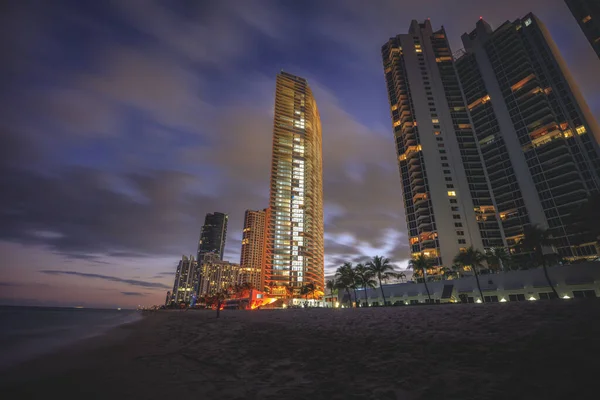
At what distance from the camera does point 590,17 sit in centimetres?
9356

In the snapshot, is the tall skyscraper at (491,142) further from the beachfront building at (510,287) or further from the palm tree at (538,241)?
the palm tree at (538,241)

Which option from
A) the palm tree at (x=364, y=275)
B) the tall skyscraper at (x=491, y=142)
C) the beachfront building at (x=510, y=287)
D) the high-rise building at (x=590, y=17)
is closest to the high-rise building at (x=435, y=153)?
the tall skyscraper at (x=491, y=142)

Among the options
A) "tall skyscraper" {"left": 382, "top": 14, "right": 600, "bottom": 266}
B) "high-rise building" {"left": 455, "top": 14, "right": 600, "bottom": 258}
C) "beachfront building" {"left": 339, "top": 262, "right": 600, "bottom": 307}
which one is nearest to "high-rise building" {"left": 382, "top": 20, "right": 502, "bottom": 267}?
"tall skyscraper" {"left": 382, "top": 14, "right": 600, "bottom": 266}

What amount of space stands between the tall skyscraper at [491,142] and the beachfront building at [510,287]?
24468mm

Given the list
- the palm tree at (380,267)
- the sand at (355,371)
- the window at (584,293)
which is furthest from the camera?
the palm tree at (380,267)

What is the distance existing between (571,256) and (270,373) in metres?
115

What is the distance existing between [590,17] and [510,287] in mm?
103446

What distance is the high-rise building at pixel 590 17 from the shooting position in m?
92.5

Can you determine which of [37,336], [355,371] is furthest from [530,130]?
[37,336]

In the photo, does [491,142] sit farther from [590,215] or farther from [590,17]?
[590,215]

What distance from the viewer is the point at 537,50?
379ft

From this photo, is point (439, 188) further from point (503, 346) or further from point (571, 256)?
point (503, 346)

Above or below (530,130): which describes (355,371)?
below

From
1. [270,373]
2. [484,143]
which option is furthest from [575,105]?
[270,373]
